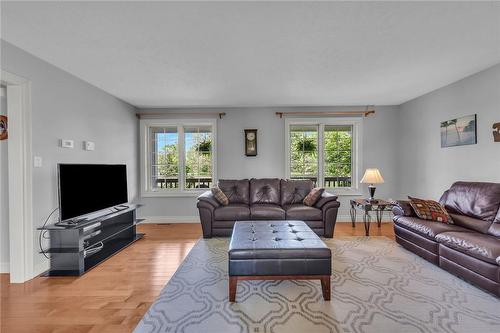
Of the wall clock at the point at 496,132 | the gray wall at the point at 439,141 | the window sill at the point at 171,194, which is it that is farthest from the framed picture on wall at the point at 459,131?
the window sill at the point at 171,194

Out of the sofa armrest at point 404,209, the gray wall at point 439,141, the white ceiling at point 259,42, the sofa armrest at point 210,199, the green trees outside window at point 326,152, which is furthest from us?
the green trees outside window at point 326,152

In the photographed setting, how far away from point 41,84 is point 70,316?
267 centimetres

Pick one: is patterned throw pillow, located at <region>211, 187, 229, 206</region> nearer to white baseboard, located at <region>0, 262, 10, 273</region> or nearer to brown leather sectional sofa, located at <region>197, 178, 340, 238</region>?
brown leather sectional sofa, located at <region>197, 178, 340, 238</region>

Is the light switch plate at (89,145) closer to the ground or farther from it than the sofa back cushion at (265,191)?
farther from it

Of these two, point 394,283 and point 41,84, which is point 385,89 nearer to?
point 394,283

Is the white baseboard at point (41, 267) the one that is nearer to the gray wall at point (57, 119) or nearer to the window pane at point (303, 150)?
the gray wall at point (57, 119)

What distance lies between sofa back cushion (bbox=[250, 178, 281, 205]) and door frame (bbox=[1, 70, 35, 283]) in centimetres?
328

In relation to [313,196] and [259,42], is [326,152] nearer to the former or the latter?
[313,196]

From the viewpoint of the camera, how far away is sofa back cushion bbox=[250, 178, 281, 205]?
4.50 meters

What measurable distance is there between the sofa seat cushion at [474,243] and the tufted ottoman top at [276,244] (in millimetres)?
1509

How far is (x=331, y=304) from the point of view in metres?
2.03

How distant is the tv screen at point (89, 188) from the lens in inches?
109

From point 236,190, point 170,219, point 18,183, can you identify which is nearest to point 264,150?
point 236,190

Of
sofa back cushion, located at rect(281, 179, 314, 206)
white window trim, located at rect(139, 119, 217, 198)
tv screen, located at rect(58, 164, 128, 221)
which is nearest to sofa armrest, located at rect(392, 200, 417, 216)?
sofa back cushion, located at rect(281, 179, 314, 206)
